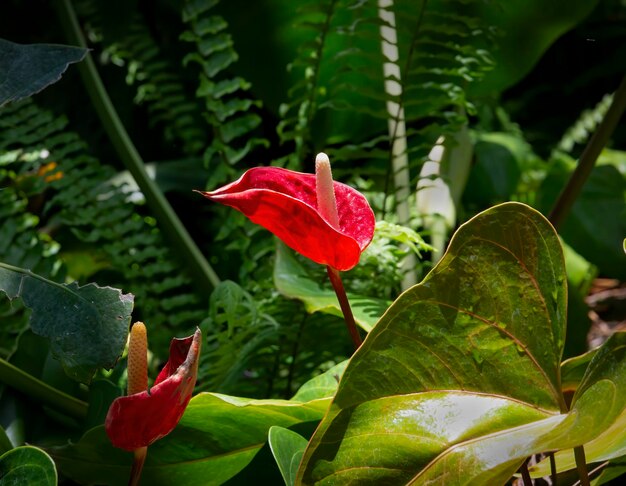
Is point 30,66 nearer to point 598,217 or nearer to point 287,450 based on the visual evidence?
point 287,450

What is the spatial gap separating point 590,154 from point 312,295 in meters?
0.34

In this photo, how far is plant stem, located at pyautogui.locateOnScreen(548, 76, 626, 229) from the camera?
0.85 m

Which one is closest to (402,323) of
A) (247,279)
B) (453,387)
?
(453,387)

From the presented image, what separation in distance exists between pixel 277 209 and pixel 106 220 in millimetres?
583

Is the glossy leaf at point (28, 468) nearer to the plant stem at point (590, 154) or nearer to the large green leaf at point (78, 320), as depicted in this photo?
the large green leaf at point (78, 320)

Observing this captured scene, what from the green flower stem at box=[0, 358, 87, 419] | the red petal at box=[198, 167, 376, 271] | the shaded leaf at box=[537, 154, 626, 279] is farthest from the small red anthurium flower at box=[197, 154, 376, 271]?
the shaded leaf at box=[537, 154, 626, 279]

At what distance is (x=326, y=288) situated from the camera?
82cm

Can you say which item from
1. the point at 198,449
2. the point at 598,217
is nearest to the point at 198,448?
the point at 198,449

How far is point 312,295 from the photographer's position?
2.41ft

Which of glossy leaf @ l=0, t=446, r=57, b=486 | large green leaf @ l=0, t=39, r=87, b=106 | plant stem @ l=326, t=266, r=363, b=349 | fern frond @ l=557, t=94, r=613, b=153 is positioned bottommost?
fern frond @ l=557, t=94, r=613, b=153

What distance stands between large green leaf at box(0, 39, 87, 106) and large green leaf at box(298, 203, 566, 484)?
0.30m

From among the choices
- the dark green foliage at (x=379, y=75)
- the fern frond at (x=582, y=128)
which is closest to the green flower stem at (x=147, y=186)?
the dark green foliage at (x=379, y=75)

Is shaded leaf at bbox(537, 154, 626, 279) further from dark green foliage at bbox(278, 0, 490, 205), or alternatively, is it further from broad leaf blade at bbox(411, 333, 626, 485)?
broad leaf blade at bbox(411, 333, 626, 485)

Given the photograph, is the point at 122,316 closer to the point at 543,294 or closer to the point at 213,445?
the point at 213,445
